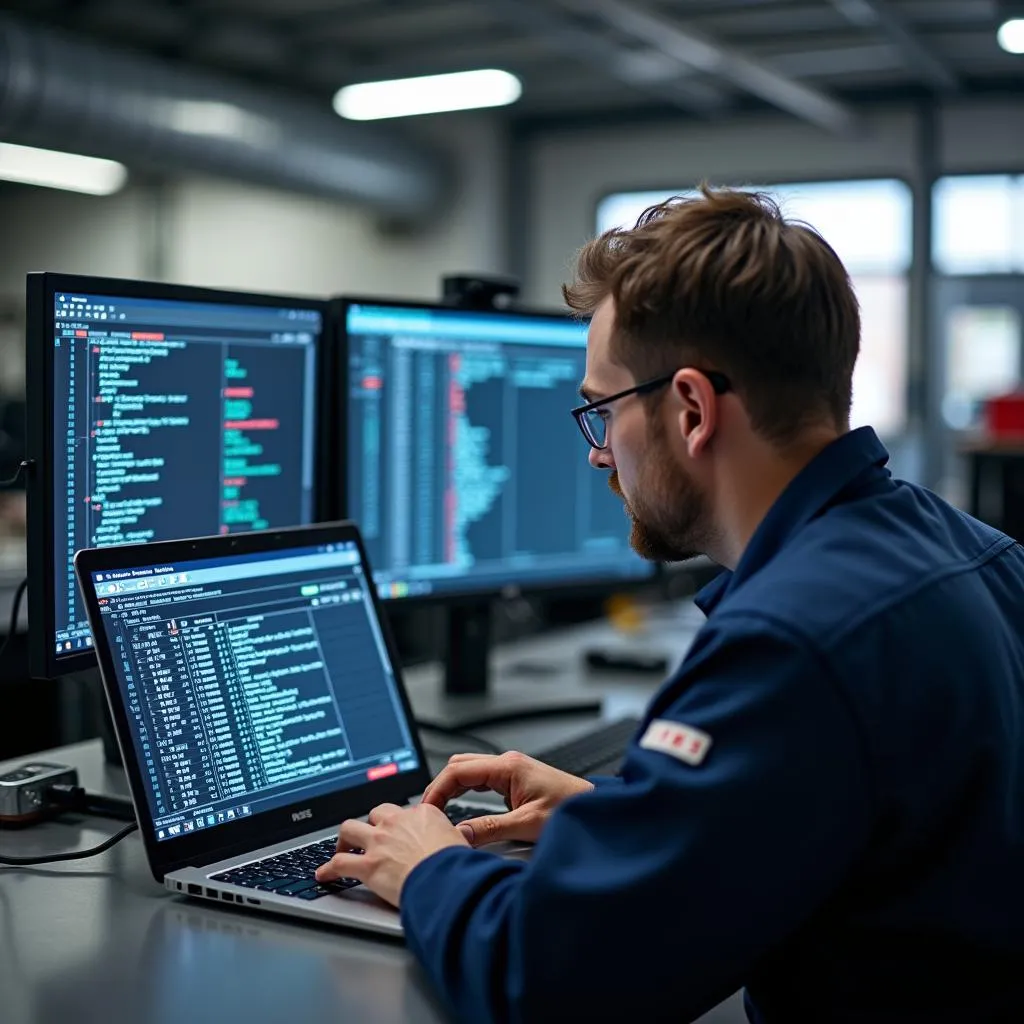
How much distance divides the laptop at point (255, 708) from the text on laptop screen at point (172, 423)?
13 cm

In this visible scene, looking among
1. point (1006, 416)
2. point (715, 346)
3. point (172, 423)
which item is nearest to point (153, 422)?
point (172, 423)

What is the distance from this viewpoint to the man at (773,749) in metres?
0.76

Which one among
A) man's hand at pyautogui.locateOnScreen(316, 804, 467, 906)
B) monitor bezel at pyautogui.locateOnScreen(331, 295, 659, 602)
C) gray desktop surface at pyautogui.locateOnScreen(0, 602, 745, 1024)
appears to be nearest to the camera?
gray desktop surface at pyautogui.locateOnScreen(0, 602, 745, 1024)

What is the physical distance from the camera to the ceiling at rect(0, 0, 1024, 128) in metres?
5.34

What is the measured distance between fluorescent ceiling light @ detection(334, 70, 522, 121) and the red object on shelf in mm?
2583

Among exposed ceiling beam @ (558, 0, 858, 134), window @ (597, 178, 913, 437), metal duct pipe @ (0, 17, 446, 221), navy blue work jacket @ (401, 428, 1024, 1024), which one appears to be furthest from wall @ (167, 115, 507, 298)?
navy blue work jacket @ (401, 428, 1024, 1024)

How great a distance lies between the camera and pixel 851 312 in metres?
0.95

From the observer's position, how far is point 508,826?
1.13m

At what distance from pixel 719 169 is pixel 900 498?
647 cm

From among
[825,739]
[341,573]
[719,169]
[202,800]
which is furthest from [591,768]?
[719,169]

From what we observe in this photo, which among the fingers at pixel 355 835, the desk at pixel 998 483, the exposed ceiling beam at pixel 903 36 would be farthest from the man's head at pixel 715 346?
the exposed ceiling beam at pixel 903 36

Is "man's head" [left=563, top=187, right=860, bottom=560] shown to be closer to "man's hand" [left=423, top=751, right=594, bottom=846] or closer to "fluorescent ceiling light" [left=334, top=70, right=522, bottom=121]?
"man's hand" [left=423, top=751, right=594, bottom=846]

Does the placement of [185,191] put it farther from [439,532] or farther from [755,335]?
[755,335]

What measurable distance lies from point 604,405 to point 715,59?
4.82 meters
